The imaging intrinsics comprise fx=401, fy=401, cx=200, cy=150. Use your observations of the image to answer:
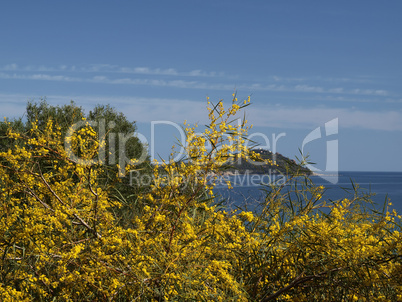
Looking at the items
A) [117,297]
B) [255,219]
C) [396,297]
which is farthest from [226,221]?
[396,297]

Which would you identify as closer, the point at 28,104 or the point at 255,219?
the point at 255,219

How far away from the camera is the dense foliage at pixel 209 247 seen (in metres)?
2.97

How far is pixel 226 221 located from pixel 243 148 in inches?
26.8

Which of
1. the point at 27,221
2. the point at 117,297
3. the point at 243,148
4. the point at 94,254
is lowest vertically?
the point at 117,297

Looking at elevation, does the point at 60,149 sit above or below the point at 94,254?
above

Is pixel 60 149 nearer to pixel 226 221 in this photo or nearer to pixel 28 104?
pixel 226 221

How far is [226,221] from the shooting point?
11.6 feet

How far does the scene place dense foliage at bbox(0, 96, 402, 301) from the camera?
2.97m

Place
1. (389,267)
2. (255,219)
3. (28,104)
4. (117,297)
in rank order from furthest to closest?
1. (28,104)
2. (255,219)
3. (117,297)
4. (389,267)

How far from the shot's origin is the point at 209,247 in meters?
3.23

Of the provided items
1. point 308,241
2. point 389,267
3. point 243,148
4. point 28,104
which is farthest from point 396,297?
point 28,104

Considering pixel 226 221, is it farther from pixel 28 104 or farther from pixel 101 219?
pixel 28 104

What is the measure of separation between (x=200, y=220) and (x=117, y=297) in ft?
3.57

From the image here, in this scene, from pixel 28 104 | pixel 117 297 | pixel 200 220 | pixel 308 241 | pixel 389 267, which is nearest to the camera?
pixel 389 267
